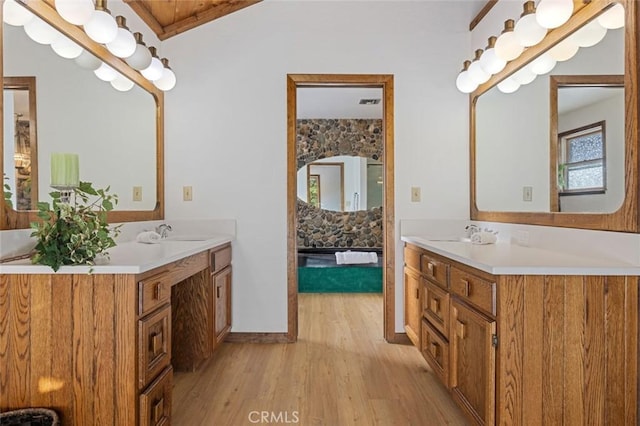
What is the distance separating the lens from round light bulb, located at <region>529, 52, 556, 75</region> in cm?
Result: 196

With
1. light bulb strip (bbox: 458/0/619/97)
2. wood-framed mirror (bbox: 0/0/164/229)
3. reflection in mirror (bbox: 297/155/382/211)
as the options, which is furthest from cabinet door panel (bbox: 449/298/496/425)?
reflection in mirror (bbox: 297/155/382/211)

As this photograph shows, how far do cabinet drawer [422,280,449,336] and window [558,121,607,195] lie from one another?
772 millimetres

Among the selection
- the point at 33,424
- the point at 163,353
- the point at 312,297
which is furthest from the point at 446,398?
the point at 312,297

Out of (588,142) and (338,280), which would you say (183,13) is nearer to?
(588,142)

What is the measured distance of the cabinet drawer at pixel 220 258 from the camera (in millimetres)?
2464

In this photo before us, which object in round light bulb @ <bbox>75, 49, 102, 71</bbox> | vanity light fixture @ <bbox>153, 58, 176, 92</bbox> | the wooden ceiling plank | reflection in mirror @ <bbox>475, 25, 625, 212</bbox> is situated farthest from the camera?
the wooden ceiling plank

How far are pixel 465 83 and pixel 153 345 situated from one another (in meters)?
2.53

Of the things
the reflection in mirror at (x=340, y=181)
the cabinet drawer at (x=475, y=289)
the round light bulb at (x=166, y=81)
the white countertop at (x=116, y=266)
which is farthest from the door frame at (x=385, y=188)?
the reflection in mirror at (x=340, y=181)

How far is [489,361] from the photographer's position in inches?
56.3

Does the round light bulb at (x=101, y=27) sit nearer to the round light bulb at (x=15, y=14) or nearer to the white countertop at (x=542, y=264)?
the round light bulb at (x=15, y=14)

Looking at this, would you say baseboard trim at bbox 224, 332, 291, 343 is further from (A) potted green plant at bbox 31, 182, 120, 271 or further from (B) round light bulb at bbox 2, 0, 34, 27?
(B) round light bulb at bbox 2, 0, 34, 27

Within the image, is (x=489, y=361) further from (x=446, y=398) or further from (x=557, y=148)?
(x=557, y=148)

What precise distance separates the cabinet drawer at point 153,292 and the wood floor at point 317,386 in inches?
27.5

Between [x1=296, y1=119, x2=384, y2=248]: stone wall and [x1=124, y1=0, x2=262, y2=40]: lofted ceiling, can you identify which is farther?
[x1=296, y1=119, x2=384, y2=248]: stone wall
